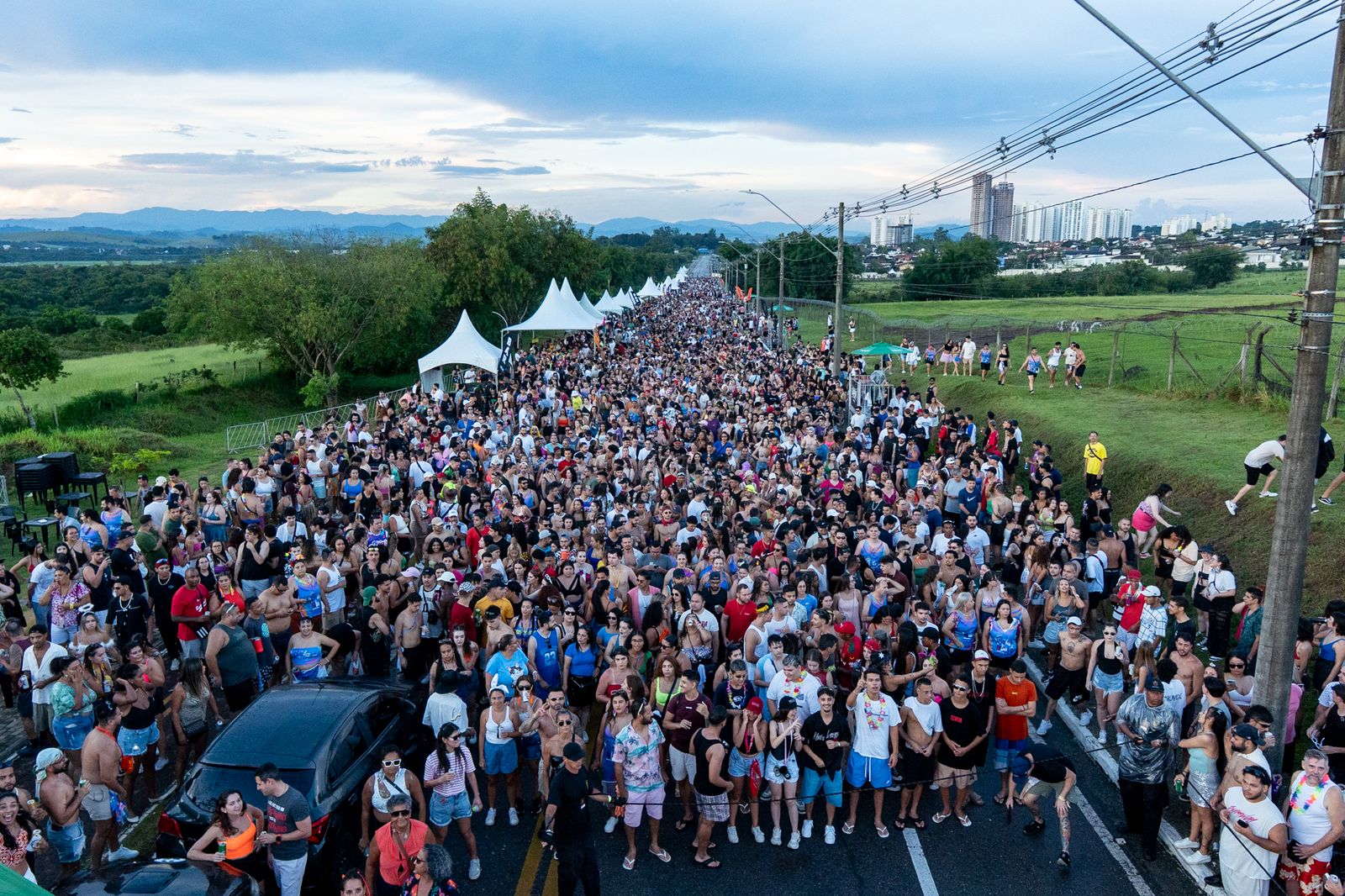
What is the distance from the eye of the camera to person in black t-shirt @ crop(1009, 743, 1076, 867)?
6.50 meters

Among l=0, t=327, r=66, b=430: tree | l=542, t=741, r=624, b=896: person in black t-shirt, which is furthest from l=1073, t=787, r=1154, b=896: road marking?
l=0, t=327, r=66, b=430: tree

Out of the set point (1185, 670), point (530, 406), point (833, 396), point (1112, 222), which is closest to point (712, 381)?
point (833, 396)

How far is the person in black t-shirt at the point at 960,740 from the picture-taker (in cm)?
680

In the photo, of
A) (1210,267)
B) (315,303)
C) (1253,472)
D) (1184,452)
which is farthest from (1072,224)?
(1253,472)

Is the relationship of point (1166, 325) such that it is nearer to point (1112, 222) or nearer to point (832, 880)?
point (832, 880)

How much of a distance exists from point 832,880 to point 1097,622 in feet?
20.0

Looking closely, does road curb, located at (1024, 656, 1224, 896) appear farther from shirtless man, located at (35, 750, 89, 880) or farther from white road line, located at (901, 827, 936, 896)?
shirtless man, located at (35, 750, 89, 880)

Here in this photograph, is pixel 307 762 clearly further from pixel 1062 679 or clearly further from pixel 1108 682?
pixel 1108 682

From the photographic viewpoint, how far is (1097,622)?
1082 cm

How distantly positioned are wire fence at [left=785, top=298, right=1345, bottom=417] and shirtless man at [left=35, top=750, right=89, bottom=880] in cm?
1342

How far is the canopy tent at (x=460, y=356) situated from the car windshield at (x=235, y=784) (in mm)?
22151

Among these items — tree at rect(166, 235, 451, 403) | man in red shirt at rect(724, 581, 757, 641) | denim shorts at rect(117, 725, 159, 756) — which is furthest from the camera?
A: tree at rect(166, 235, 451, 403)

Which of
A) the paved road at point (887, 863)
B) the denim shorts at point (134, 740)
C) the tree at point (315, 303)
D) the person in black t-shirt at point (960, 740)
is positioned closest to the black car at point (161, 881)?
the paved road at point (887, 863)

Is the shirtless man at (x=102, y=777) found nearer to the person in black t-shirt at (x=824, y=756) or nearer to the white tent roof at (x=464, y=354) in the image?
the person in black t-shirt at (x=824, y=756)
